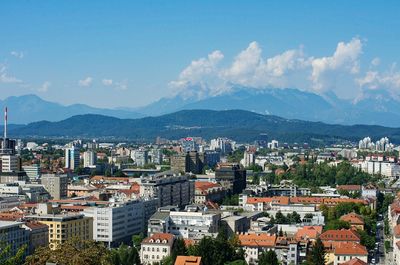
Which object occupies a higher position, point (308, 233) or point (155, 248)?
point (308, 233)

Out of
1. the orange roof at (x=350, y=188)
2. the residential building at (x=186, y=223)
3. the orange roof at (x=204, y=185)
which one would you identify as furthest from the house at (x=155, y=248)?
the orange roof at (x=350, y=188)

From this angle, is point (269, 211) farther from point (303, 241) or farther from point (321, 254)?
point (321, 254)

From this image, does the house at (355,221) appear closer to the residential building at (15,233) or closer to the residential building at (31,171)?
the residential building at (15,233)

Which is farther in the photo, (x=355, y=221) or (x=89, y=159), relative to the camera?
(x=89, y=159)

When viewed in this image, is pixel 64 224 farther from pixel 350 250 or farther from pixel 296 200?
pixel 296 200

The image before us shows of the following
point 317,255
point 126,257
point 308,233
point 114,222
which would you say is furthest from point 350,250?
point 114,222

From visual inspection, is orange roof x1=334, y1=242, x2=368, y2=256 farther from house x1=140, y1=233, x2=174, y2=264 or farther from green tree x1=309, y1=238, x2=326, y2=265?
house x1=140, y1=233, x2=174, y2=264

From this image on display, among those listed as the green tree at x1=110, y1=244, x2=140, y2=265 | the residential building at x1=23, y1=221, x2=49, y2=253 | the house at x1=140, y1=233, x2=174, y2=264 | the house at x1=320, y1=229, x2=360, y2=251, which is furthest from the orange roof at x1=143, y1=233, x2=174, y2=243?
the house at x1=320, y1=229, x2=360, y2=251
